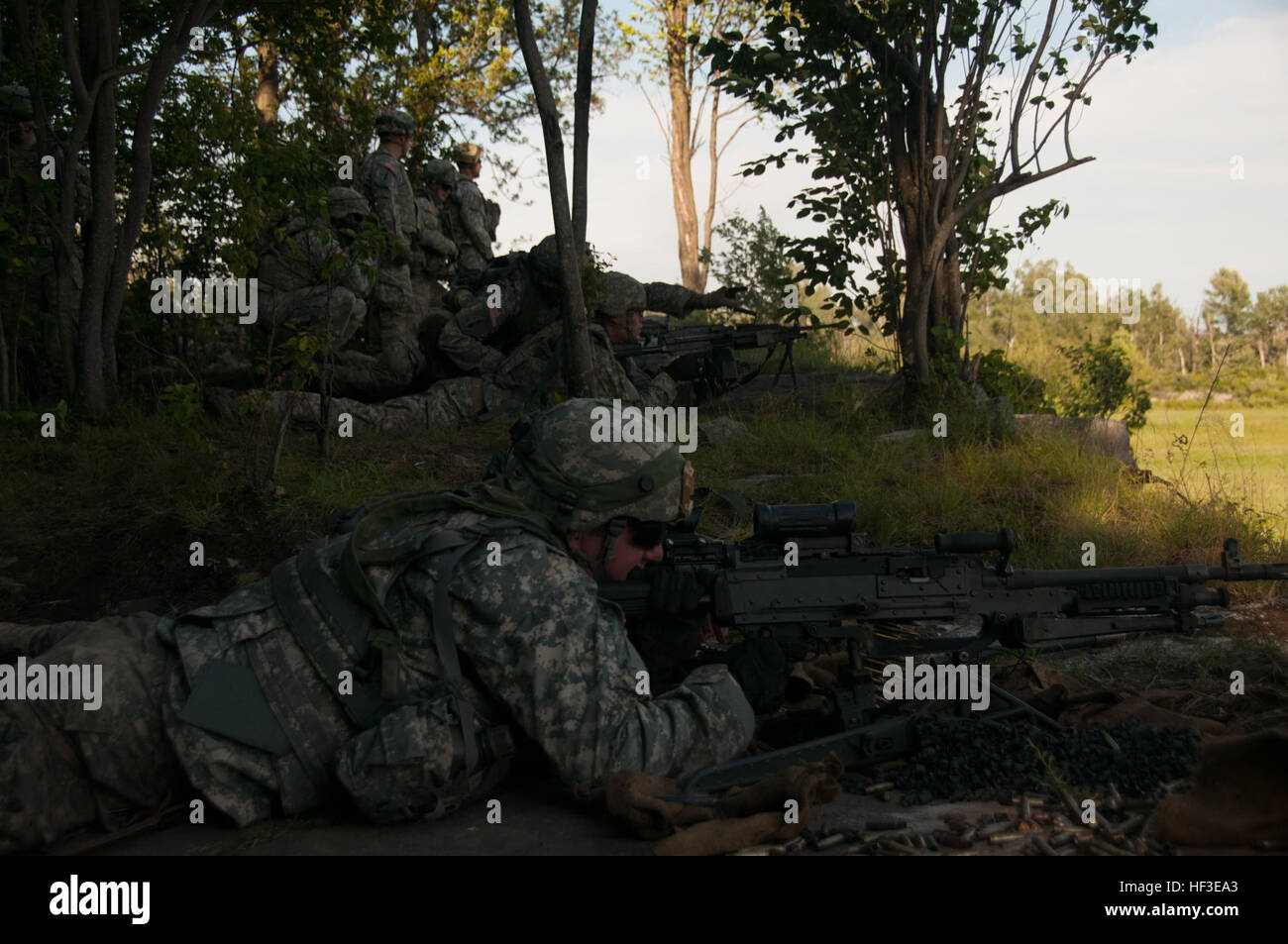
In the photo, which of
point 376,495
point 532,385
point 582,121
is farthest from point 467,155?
point 376,495

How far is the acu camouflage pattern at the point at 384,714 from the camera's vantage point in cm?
302

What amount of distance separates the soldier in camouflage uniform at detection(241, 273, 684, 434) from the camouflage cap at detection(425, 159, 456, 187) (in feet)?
11.6

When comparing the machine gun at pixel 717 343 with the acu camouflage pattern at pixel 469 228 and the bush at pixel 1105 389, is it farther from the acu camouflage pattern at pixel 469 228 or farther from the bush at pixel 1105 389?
the acu camouflage pattern at pixel 469 228

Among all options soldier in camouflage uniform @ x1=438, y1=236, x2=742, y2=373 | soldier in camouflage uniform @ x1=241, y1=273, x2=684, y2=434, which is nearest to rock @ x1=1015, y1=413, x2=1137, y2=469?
soldier in camouflage uniform @ x1=241, y1=273, x2=684, y2=434

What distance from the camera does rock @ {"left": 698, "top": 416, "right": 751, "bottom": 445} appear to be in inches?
333

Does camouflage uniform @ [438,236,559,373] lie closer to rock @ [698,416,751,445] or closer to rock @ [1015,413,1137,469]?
rock @ [698,416,751,445]

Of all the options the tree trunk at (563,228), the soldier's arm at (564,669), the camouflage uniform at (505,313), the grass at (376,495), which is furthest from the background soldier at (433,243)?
the soldier's arm at (564,669)

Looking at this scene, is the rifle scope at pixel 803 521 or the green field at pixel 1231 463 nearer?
the rifle scope at pixel 803 521

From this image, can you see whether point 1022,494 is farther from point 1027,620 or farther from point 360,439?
point 360,439

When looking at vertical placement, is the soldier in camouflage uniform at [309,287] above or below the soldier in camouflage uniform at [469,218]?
below

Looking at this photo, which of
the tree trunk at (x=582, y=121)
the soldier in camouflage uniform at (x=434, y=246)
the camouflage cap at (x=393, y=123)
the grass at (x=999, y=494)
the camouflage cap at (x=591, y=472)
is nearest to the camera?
the camouflage cap at (x=591, y=472)

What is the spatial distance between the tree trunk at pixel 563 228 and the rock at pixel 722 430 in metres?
1.05

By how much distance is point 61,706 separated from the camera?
9.92 feet

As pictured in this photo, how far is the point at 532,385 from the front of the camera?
9.67 meters
